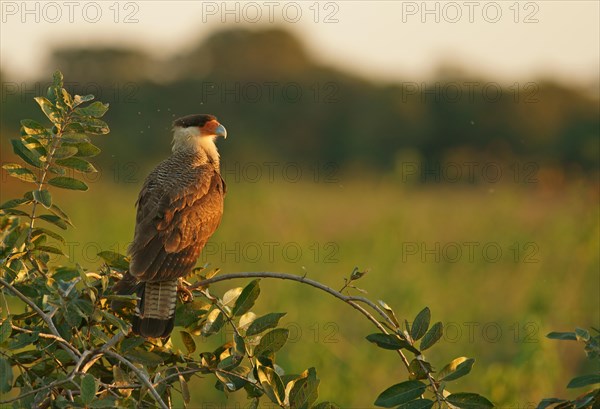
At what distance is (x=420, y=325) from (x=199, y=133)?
252cm

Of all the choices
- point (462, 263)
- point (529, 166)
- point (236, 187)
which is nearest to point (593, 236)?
point (462, 263)

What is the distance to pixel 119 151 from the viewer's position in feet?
77.8

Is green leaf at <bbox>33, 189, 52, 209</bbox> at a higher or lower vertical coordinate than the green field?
higher

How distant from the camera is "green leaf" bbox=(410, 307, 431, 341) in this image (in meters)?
2.85

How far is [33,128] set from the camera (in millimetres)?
3104

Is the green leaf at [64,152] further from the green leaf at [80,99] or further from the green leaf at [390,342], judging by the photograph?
the green leaf at [390,342]

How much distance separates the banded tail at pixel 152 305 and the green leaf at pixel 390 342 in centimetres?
77

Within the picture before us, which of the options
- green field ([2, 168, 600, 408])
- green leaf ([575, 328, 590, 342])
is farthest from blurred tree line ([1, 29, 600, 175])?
green leaf ([575, 328, 590, 342])

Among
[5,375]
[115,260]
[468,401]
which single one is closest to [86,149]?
[115,260]

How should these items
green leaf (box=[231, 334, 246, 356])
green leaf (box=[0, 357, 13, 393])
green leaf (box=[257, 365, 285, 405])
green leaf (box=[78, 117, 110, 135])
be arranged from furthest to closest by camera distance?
1. green leaf (box=[78, 117, 110, 135])
2. green leaf (box=[231, 334, 246, 356])
3. green leaf (box=[257, 365, 285, 405])
4. green leaf (box=[0, 357, 13, 393])

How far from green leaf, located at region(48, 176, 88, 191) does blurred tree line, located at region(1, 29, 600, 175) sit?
2315 centimetres

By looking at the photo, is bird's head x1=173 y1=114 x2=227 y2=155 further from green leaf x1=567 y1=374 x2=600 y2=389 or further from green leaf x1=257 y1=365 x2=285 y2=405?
green leaf x1=567 y1=374 x2=600 y2=389

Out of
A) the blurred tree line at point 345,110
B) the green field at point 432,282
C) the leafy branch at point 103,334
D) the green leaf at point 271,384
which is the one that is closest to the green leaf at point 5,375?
the leafy branch at point 103,334

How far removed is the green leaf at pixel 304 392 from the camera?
2781 millimetres
